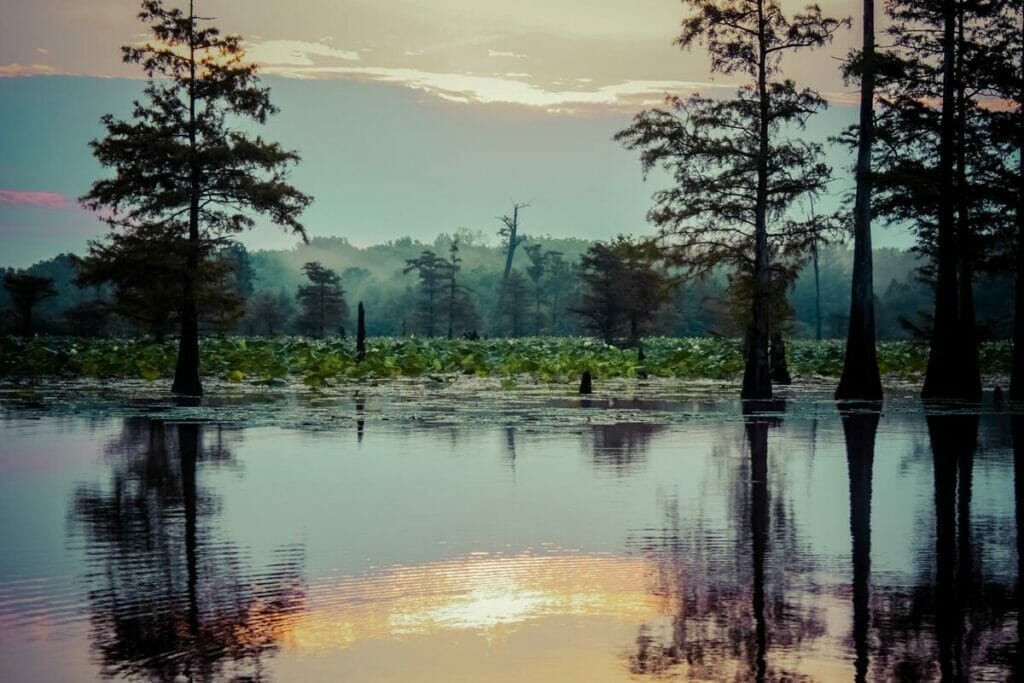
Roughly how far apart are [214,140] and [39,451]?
54.0 ft

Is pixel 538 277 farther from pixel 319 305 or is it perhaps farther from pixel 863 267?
pixel 863 267

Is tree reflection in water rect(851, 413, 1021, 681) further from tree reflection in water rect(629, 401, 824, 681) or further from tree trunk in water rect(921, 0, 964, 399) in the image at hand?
tree trunk in water rect(921, 0, 964, 399)

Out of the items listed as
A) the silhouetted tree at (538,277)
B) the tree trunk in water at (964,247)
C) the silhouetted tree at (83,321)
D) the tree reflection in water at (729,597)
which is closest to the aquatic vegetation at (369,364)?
the tree trunk in water at (964,247)

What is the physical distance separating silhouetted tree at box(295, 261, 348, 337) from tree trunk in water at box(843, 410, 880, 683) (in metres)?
99.7

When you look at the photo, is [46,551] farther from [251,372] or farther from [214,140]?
[251,372]

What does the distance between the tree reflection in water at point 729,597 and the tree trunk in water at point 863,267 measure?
2061 centimetres

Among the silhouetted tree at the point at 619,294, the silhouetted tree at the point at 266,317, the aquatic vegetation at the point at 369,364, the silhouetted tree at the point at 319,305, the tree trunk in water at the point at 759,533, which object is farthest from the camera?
the silhouetted tree at the point at 266,317

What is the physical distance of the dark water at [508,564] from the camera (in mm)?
7047

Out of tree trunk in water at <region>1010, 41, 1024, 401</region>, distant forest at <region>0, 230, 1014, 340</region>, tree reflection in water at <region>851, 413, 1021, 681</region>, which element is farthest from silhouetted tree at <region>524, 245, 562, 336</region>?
tree reflection in water at <region>851, 413, 1021, 681</region>

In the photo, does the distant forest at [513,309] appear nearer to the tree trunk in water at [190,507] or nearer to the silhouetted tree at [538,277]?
the silhouetted tree at [538,277]

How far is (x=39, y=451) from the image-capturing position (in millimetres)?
17969

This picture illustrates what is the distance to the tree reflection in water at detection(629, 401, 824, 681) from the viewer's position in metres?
6.96

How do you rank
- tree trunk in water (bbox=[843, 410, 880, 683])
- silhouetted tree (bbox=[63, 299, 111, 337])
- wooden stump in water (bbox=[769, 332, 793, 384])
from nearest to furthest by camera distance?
1. tree trunk in water (bbox=[843, 410, 880, 683])
2. wooden stump in water (bbox=[769, 332, 793, 384])
3. silhouetted tree (bbox=[63, 299, 111, 337])

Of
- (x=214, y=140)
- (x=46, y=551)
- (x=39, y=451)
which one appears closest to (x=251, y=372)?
(x=214, y=140)
